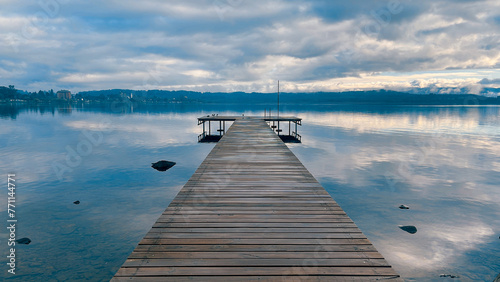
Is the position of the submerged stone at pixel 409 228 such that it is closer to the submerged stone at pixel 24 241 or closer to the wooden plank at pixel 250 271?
the wooden plank at pixel 250 271

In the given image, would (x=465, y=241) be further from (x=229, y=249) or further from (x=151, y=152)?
(x=151, y=152)

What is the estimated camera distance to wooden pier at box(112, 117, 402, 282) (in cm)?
370

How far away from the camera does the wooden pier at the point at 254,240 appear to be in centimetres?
370

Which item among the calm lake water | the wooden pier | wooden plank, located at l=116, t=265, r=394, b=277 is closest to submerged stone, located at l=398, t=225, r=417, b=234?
the calm lake water

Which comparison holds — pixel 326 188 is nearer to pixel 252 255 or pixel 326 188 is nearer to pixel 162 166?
pixel 162 166

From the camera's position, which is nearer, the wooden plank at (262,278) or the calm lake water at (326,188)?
the wooden plank at (262,278)

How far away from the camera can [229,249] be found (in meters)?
4.24

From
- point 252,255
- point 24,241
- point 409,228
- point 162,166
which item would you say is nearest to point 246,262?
point 252,255

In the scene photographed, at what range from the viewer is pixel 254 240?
14.9 feet

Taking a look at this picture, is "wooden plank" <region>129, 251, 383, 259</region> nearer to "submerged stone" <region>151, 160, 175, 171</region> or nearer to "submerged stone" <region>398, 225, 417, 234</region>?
"submerged stone" <region>398, 225, 417, 234</region>

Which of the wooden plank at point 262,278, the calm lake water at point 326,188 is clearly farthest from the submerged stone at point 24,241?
the wooden plank at point 262,278

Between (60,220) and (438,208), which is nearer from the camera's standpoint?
(60,220)

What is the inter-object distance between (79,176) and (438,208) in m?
21.7

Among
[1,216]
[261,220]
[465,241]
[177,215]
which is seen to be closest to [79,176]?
[1,216]
